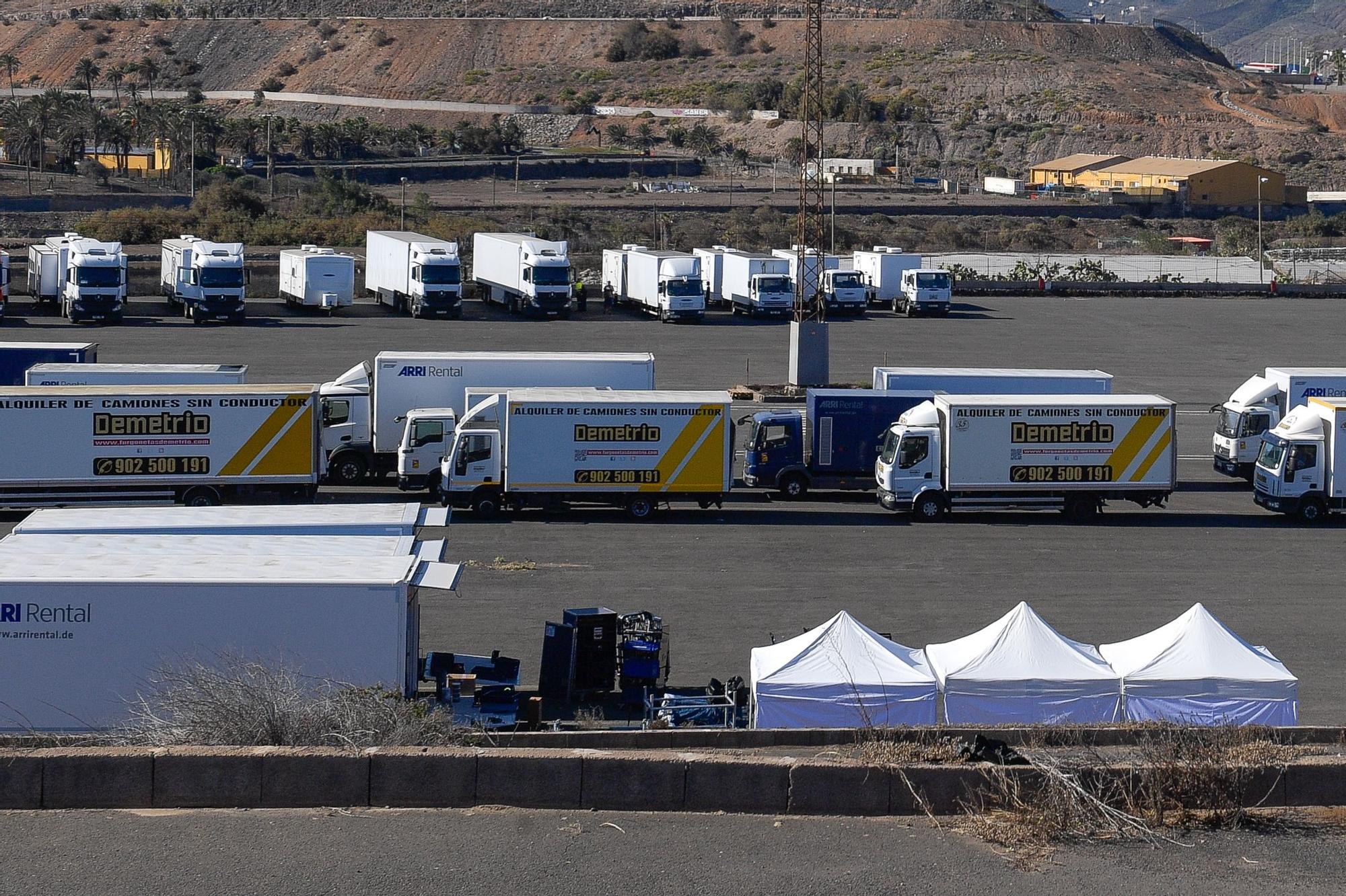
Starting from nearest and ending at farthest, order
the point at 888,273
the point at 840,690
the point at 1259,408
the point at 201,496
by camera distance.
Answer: the point at 840,690
the point at 201,496
the point at 1259,408
the point at 888,273

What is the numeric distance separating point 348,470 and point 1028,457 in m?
13.4

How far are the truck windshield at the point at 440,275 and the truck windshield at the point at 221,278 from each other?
21.1 ft

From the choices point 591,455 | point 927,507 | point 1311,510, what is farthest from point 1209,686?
point 1311,510

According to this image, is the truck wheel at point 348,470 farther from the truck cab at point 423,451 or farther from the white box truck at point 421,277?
the white box truck at point 421,277

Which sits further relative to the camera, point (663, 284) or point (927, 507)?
point (663, 284)

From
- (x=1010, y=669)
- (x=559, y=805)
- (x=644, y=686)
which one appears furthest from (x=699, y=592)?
(x=559, y=805)

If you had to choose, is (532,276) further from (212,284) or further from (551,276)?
(212,284)

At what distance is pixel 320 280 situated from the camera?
5616 centimetres

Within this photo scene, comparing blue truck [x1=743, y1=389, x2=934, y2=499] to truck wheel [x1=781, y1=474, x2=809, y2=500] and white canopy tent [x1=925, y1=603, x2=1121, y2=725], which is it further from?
white canopy tent [x1=925, y1=603, x2=1121, y2=725]

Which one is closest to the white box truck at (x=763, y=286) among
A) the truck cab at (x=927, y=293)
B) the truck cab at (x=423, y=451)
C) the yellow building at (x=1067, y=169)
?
the truck cab at (x=927, y=293)

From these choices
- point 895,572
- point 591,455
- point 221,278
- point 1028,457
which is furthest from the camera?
point 221,278

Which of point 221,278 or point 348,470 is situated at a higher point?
point 221,278

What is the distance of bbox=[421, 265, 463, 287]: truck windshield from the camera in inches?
2189

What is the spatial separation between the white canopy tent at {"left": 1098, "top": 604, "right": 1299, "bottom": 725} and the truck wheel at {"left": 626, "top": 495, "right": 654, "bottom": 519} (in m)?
13.4
